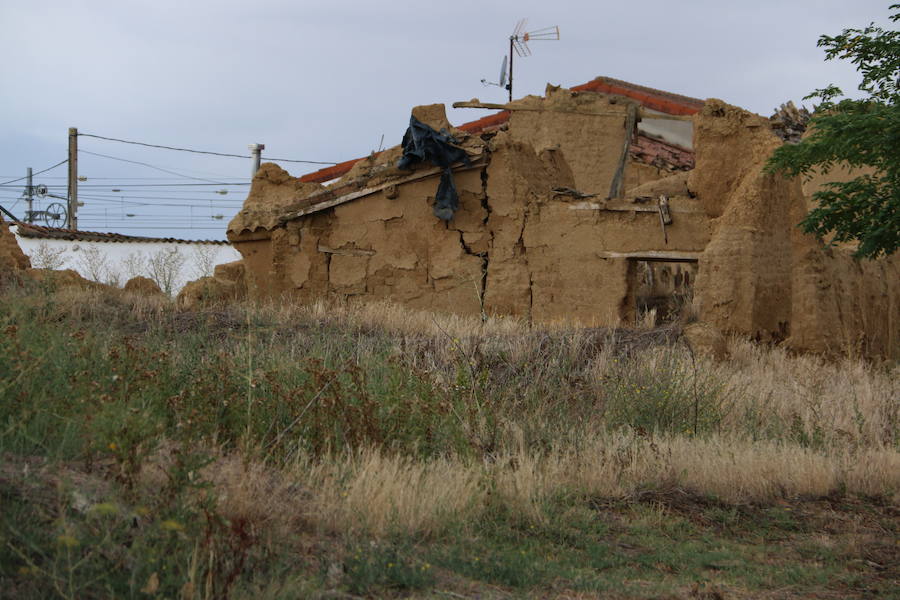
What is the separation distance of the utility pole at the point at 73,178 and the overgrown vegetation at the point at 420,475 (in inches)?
989

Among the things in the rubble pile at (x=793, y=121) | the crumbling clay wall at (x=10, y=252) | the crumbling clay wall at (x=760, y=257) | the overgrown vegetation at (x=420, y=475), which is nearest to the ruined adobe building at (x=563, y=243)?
the crumbling clay wall at (x=760, y=257)

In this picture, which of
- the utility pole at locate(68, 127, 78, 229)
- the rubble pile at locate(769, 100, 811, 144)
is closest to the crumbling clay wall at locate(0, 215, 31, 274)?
the rubble pile at locate(769, 100, 811, 144)

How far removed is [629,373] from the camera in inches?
377

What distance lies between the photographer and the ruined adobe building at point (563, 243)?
12.9 m

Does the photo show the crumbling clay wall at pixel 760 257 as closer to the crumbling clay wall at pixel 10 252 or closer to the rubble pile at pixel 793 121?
the rubble pile at pixel 793 121

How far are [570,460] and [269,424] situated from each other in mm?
2224

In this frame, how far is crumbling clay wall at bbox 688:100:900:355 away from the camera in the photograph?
41.7 ft

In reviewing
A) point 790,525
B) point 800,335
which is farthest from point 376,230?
point 790,525

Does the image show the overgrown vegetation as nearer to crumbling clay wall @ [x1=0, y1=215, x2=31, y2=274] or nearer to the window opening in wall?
crumbling clay wall @ [x1=0, y1=215, x2=31, y2=274]

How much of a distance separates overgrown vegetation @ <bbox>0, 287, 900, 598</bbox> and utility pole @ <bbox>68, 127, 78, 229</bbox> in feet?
82.4

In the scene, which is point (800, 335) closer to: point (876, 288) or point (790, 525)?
point (876, 288)

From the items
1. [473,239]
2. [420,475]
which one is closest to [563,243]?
[473,239]

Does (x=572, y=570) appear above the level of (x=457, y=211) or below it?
below

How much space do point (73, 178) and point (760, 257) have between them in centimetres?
2815
